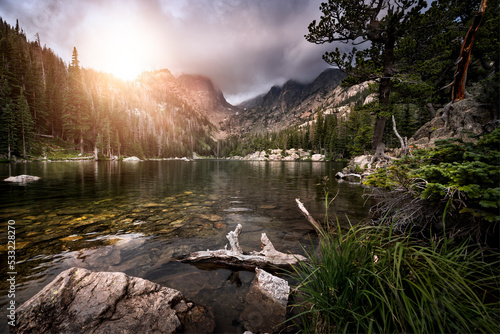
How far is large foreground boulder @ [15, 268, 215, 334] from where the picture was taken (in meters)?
2.39

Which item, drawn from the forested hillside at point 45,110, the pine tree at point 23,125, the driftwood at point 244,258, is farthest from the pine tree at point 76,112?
the driftwood at point 244,258

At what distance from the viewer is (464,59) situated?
25.8 ft

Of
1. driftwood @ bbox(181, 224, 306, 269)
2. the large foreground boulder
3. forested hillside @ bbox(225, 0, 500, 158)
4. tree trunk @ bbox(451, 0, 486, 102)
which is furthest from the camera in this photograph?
forested hillside @ bbox(225, 0, 500, 158)

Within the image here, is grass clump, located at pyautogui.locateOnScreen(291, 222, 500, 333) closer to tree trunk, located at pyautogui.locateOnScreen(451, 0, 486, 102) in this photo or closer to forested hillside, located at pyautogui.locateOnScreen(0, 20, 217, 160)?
tree trunk, located at pyautogui.locateOnScreen(451, 0, 486, 102)

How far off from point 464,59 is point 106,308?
48.2ft

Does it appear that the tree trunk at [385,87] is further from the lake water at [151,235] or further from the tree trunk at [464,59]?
the lake water at [151,235]

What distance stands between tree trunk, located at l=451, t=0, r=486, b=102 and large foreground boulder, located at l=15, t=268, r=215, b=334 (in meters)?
12.9

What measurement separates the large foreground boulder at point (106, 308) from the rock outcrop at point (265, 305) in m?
0.67

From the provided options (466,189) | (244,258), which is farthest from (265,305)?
(466,189)

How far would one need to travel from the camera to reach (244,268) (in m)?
4.42

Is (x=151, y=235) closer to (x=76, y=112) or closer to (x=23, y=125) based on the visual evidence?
(x=23, y=125)

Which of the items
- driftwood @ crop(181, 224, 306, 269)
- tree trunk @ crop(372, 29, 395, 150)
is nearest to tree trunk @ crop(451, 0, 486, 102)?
tree trunk @ crop(372, 29, 395, 150)

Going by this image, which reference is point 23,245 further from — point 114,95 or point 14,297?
point 114,95

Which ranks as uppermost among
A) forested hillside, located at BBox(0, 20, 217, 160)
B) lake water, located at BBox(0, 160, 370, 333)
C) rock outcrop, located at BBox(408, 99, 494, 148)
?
forested hillside, located at BBox(0, 20, 217, 160)
